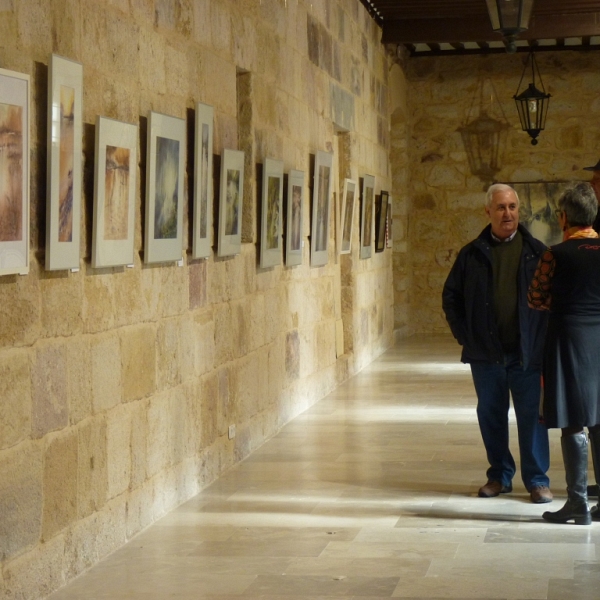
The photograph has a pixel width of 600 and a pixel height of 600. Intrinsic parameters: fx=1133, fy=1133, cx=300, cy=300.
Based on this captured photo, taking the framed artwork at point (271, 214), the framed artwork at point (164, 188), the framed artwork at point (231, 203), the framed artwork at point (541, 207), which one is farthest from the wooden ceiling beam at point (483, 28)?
the framed artwork at point (164, 188)

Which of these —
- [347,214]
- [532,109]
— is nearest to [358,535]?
[347,214]

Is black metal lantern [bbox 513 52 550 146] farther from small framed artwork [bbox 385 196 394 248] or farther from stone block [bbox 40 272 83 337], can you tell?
stone block [bbox 40 272 83 337]

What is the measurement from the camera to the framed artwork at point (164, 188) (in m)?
5.05

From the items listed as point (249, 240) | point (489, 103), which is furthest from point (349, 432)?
point (489, 103)

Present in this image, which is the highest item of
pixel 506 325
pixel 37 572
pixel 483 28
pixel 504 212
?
pixel 483 28

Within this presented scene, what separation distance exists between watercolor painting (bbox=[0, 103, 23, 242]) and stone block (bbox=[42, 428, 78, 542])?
2.78 ft

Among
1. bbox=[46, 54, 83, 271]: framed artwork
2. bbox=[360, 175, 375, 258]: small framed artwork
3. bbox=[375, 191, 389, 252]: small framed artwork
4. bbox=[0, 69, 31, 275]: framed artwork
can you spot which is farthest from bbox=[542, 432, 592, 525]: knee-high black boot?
bbox=[375, 191, 389, 252]: small framed artwork

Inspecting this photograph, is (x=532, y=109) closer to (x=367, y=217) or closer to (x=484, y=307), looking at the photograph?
(x=367, y=217)

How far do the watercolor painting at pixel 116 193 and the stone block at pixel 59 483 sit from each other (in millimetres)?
854

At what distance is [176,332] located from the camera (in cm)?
557

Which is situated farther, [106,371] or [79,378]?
[106,371]

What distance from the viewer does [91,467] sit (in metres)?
4.47

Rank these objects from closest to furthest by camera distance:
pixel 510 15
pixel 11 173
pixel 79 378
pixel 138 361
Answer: pixel 11 173
pixel 79 378
pixel 138 361
pixel 510 15

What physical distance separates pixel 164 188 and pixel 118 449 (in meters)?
1.24
